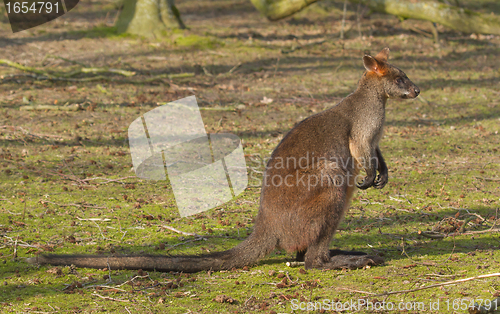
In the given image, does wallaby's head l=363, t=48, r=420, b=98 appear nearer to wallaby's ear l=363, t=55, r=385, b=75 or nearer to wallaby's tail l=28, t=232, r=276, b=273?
wallaby's ear l=363, t=55, r=385, b=75

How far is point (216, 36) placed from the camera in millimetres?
11625

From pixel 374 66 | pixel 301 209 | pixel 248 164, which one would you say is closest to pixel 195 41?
pixel 248 164

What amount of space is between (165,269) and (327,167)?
137 cm

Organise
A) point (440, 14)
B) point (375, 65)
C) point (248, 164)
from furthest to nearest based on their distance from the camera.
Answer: point (440, 14) < point (248, 164) < point (375, 65)

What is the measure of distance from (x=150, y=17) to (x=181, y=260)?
29.0 feet

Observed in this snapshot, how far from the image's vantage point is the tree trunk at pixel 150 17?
11.2 metres

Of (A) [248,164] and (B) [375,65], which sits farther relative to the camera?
(A) [248,164]

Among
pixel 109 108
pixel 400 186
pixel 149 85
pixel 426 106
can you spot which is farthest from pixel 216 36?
pixel 400 186

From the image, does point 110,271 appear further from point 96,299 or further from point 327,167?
point 327,167

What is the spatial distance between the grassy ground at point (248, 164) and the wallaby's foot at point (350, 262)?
0.06 metres

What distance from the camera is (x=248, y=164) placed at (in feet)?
20.7
